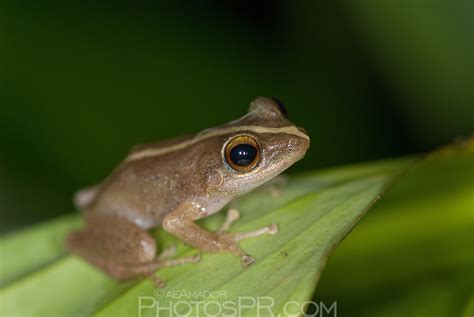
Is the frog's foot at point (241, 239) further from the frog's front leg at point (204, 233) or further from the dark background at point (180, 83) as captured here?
the dark background at point (180, 83)

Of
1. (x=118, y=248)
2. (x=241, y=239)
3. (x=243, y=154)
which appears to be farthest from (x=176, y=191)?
(x=241, y=239)

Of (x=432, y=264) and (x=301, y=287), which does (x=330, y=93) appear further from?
(x=301, y=287)

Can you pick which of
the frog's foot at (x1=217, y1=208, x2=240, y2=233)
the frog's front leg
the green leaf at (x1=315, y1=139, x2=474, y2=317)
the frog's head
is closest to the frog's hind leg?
the frog's front leg

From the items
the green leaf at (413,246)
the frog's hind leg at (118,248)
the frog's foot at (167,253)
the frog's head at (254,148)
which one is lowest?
the green leaf at (413,246)

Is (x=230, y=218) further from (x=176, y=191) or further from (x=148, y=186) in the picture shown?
(x=148, y=186)

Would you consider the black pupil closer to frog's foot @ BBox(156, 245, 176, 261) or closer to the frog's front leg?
the frog's front leg

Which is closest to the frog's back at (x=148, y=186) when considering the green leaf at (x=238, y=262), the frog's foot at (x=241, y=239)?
the green leaf at (x=238, y=262)
